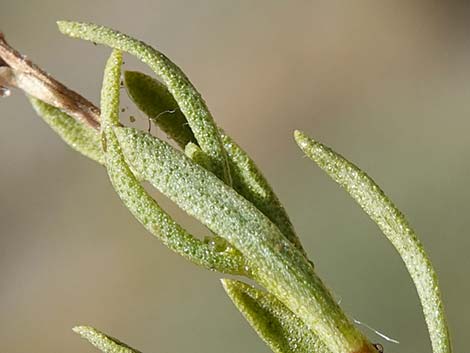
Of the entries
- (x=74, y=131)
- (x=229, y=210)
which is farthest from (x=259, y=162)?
(x=229, y=210)

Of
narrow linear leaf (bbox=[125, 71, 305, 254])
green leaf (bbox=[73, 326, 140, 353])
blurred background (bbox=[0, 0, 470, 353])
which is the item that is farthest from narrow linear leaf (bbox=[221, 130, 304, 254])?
blurred background (bbox=[0, 0, 470, 353])

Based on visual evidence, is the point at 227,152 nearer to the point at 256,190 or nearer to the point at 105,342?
the point at 256,190

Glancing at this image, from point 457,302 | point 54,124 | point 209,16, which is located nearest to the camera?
point 54,124

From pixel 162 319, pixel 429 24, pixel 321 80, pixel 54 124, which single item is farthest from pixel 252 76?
pixel 54 124

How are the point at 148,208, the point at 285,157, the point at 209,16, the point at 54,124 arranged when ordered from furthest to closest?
1. the point at 209,16
2. the point at 285,157
3. the point at 54,124
4. the point at 148,208

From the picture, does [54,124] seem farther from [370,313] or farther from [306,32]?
[306,32]

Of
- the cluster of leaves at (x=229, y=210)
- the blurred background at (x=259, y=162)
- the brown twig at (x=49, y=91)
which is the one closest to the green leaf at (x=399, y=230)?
the cluster of leaves at (x=229, y=210)
